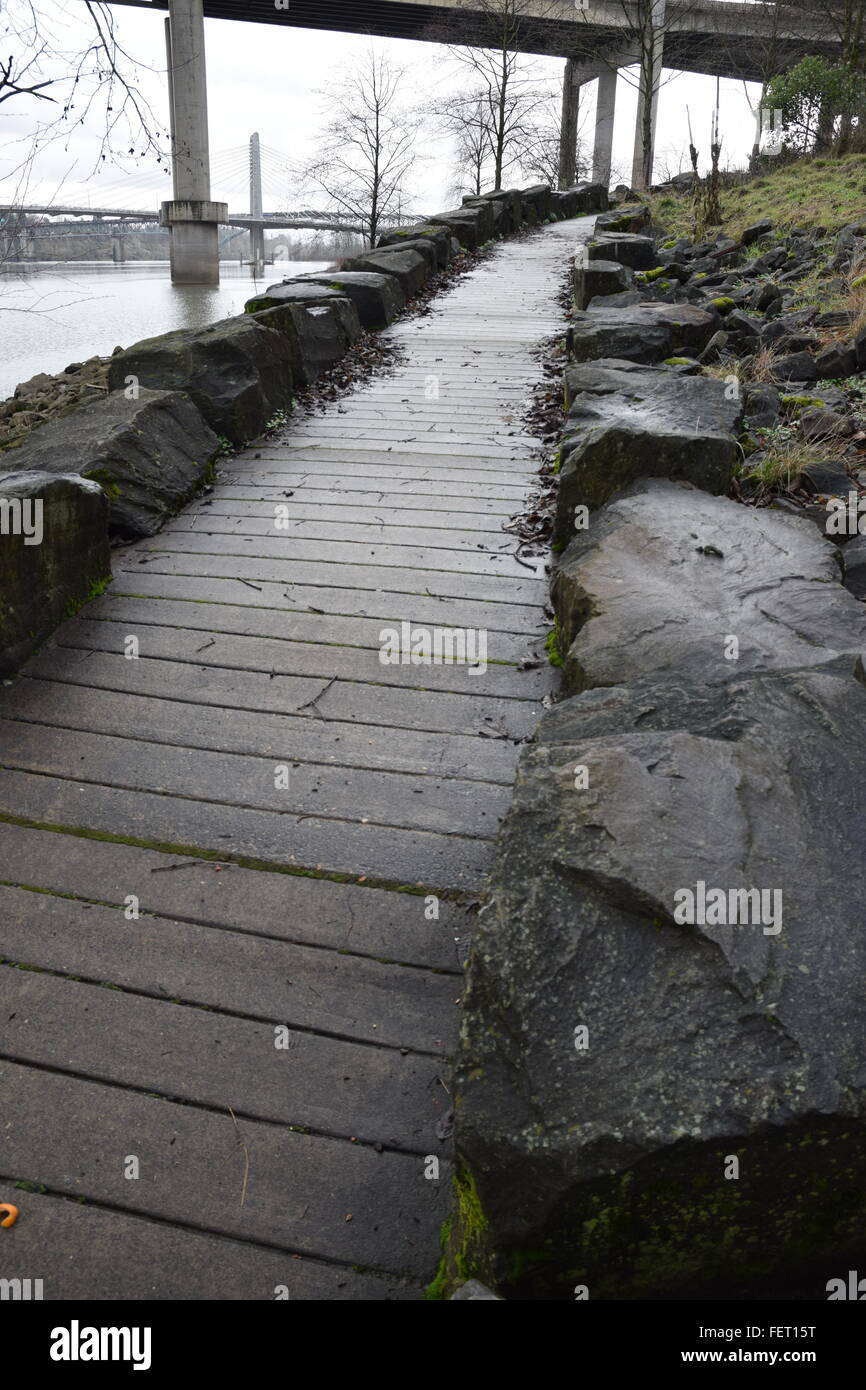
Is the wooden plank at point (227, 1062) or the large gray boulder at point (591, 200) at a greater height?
the large gray boulder at point (591, 200)

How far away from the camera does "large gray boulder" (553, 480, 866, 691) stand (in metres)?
2.72

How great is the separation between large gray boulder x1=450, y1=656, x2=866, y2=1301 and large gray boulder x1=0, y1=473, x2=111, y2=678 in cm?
236

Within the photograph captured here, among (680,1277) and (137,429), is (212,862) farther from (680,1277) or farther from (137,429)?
(137,429)

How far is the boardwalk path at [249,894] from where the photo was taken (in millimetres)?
1910

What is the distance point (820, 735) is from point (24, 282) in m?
7.30

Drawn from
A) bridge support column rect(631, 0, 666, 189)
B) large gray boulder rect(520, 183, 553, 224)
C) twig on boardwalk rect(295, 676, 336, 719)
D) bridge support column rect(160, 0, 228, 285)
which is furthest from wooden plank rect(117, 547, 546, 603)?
bridge support column rect(160, 0, 228, 285)

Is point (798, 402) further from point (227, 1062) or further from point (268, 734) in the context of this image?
point (227, 1062)

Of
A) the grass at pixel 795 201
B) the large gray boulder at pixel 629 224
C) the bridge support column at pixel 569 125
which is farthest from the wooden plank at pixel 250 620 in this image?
the bridge support column at pixel 569 125

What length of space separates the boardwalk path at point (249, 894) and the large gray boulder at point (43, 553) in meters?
0.11

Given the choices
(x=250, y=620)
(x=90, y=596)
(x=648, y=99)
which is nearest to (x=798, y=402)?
(x=250, y=620)

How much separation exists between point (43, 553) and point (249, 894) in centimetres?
179

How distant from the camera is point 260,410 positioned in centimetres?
609

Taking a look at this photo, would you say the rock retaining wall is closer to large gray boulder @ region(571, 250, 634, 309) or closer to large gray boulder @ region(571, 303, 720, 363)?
large gray boulder @ region(571, 303, 720, 363)

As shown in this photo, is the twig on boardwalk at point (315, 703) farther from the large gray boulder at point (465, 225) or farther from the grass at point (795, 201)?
the large gray boulder at point (465, 225)
